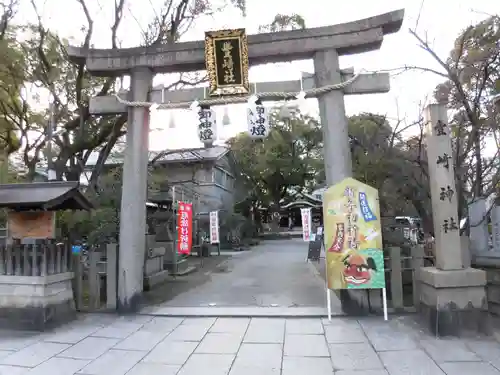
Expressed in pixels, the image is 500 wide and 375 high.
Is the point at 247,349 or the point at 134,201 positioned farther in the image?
the point at 134,201

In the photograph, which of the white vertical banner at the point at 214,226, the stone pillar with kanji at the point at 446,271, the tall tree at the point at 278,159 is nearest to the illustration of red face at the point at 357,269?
the stone pillar with kanji at the point at 446,271

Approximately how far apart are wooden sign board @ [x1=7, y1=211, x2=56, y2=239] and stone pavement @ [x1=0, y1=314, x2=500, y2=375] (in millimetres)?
1772

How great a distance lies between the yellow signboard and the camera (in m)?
6.62

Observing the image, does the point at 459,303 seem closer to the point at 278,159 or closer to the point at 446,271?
the point at 446,271

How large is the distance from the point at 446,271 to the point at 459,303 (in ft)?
1.64

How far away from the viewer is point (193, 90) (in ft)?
27.0

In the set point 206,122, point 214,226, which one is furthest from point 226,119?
point 214,226

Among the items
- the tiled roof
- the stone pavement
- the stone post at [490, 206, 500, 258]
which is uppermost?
the tiled roof

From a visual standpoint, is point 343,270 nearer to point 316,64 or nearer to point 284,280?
point 316,64

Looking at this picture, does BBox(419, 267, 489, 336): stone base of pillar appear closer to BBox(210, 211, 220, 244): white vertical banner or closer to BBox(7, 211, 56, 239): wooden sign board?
BBox(7, 211, 56, 239): wooden sign board

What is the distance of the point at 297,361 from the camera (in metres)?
4.99

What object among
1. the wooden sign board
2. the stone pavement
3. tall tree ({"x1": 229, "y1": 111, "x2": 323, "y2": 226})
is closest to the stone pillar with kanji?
the stone pavement

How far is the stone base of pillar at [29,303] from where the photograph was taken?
6527mm

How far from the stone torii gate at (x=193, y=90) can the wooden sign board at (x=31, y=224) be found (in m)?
1.33
